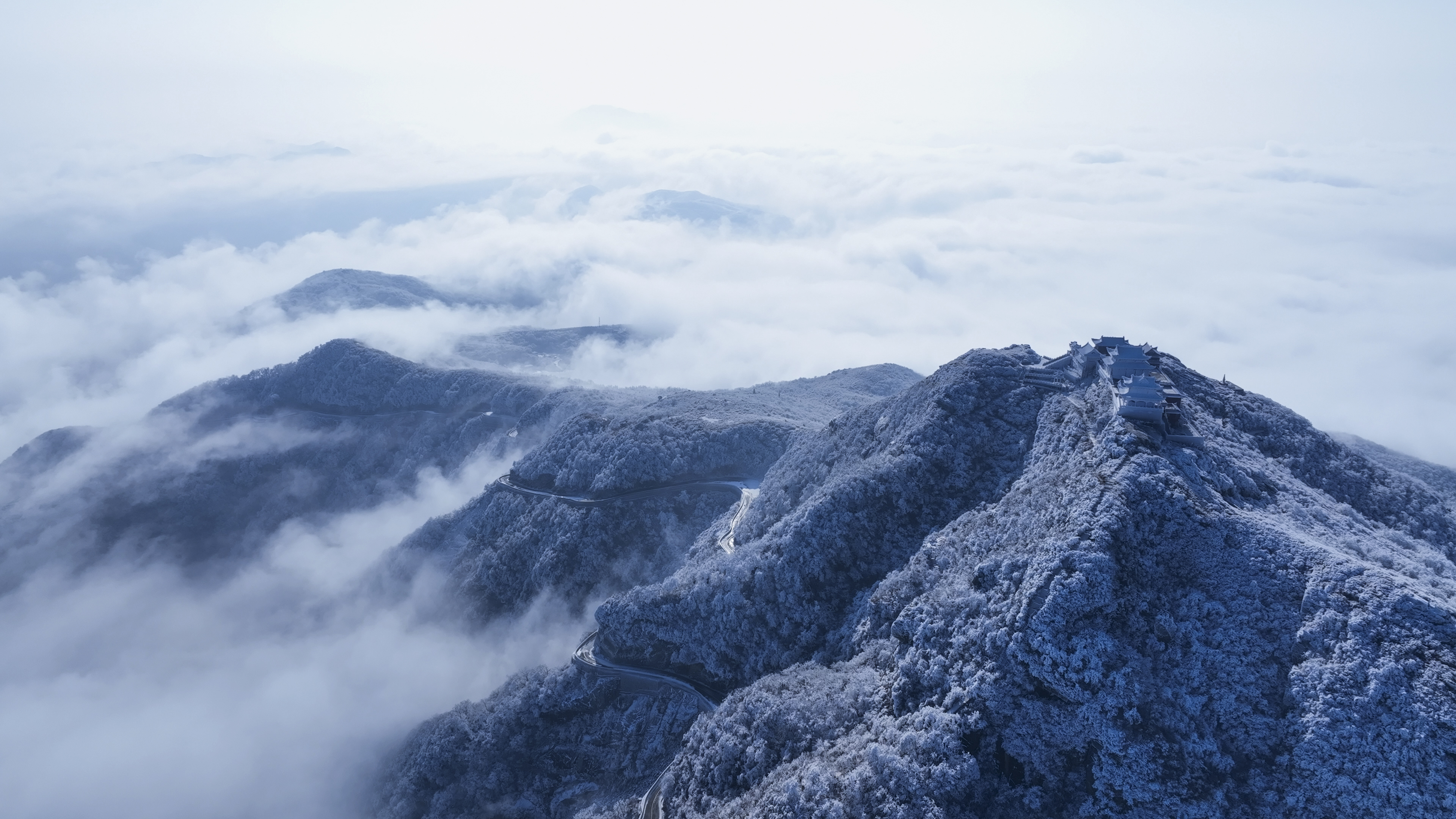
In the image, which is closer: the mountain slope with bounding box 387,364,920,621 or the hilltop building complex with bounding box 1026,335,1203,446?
the hilltop building complex with bounding box 1026,335,1203,446

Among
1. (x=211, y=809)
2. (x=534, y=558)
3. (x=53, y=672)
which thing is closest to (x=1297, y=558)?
(x=534, y=558)

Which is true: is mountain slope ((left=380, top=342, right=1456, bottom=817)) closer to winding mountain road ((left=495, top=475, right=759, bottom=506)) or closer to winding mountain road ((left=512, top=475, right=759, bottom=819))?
winding mountain road ((left=512, top=475, right=759, bottom=819))

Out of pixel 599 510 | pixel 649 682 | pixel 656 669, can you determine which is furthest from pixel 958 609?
pixel 599 510

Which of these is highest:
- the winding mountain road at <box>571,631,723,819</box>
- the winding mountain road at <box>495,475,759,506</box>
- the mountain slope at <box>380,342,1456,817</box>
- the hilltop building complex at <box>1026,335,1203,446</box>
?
the hilltop building complex at <box>1026,335,1203,446</box>

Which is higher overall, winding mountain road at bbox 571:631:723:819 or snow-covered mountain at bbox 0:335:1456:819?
snow-covered mountain at bbox 0:335:1456:819

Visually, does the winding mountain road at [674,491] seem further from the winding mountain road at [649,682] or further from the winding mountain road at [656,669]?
the winding mountain road at [649,682]

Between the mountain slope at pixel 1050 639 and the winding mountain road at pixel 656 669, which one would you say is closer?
the mountain slope at pixel 1050 639

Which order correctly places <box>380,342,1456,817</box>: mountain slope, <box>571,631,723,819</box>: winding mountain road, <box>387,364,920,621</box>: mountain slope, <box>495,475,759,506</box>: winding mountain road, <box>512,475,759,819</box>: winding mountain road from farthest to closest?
<box>495,475,759,506</box>: winding mountain road
<box>387,364,920,621</box>: mountain slope
<box>512,475,759,819</box>: winding mountain road
<box>571,631,723,819</box>: winding mountain road
<box>380,342,1456,817</box>: mountain slope

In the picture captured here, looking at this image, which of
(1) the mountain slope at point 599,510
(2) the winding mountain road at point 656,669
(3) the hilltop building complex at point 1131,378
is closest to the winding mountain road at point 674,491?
(2) the winding mountain road at point 656,669

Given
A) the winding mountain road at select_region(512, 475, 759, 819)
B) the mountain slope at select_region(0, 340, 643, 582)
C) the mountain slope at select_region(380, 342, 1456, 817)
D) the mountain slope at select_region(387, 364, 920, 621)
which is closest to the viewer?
the mountain slope at select_region(380, 342, 1456, 817)

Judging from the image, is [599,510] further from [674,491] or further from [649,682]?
[649,682]

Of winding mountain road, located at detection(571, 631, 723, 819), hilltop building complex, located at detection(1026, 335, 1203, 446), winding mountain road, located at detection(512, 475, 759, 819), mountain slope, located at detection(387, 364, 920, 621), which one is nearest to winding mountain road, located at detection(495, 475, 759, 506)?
winding mountain road, located at detection(512, 475, 759, 819)

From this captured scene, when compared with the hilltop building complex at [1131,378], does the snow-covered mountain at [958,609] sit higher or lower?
lower
